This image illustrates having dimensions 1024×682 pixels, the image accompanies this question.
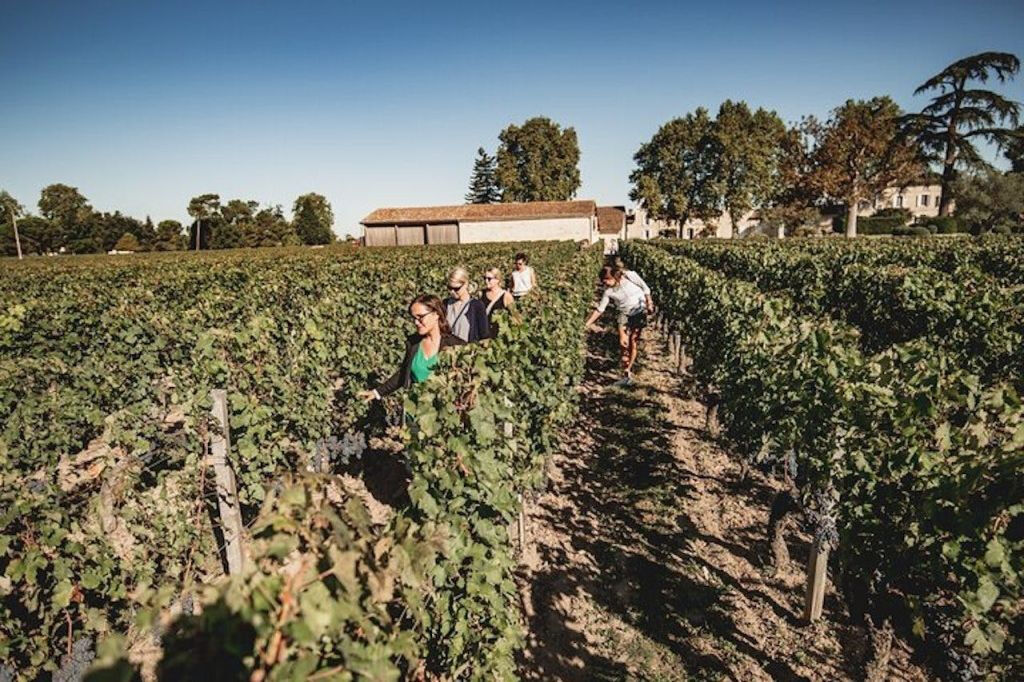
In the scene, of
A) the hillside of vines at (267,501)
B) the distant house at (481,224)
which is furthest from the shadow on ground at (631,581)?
the distant house at (481,224)

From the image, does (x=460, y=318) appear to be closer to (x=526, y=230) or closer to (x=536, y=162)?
(x=526, y=230)

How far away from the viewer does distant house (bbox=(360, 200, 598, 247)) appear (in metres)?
50.0

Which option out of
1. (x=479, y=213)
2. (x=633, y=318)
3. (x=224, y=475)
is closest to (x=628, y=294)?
(x=633, y=318)

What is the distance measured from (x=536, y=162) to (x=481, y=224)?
2818 centimetres

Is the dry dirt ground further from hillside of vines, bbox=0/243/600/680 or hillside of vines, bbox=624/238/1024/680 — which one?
hillside of vines, bbox=0/243/600/680

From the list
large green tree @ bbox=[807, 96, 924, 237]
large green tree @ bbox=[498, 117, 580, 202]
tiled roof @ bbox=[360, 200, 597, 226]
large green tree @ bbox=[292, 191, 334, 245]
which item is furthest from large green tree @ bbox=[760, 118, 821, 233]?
large green tree @ bbox=[292, 191, 334, 245]

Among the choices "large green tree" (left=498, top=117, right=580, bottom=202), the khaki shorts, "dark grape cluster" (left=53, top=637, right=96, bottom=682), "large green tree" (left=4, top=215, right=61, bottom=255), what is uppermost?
"large green tree" (left=498, top=117, right=580, bottom=202)

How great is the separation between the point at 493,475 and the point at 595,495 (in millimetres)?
3145

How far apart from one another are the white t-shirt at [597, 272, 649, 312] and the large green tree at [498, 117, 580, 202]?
68.8 meters

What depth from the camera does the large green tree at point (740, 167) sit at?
6100cm

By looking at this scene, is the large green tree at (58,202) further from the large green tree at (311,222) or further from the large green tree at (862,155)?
the large green tree at (862,155)

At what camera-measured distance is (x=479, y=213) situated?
52688mm

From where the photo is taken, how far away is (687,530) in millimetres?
4883

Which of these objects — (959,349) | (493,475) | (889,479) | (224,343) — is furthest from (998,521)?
(959,349)
